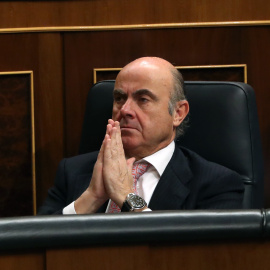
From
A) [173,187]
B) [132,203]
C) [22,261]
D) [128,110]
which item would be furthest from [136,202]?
[22,261]

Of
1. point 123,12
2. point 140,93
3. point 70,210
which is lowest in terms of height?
point 70,210

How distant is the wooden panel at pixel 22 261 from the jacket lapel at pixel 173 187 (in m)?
0.59

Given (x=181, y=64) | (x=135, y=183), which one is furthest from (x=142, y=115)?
(x=181, y=64)

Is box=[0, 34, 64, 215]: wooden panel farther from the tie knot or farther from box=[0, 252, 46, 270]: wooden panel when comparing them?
box=[0, 252, 46, 270]: wooden panel

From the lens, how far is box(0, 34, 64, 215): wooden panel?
151cm

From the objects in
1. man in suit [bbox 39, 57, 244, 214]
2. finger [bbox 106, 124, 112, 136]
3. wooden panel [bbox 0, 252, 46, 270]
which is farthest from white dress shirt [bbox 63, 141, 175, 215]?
wooden panel [bbox 0, 252, 46, 270]

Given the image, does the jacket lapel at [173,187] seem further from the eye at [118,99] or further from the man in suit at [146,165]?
the eye at [118,99]

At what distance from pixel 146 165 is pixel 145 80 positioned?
0.60 feet

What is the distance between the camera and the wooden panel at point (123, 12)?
150 centimetres

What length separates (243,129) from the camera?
121cm

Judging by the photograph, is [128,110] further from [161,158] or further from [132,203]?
[132,203]

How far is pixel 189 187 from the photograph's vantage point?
1197mm

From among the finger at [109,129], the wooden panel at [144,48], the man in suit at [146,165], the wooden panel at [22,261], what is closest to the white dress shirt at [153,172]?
the man in suit at [146,165]

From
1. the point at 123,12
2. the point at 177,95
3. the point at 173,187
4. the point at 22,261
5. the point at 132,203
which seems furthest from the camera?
the point at 123,12
